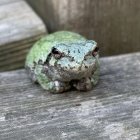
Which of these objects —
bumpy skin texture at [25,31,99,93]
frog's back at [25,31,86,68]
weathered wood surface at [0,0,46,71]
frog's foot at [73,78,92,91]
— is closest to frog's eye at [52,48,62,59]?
bumpy skin texture at [25,31,99,93]

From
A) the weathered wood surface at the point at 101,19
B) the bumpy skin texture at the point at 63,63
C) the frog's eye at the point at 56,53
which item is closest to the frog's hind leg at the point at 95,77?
the bumpy skin texture at the point at 63,63

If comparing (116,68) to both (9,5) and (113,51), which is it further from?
(9,5)

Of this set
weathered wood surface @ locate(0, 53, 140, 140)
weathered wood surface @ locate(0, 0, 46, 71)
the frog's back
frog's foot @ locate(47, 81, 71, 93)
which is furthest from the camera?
weathered wood surface @ locate(0, 0, 46, 71)

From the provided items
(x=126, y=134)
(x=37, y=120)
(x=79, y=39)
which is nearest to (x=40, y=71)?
(x=79, y=39)

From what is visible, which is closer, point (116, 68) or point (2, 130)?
point (2, 130)

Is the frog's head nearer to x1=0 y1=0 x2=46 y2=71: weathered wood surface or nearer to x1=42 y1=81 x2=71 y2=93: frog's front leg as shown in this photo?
x1=42 y1=81 x2=71 y2=93: frog's front leg

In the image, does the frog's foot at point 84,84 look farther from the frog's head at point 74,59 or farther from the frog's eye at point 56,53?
the frog's eye at point 56,53

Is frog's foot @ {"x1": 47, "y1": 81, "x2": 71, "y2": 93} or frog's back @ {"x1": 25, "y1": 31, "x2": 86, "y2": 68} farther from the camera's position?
frog's back @ {"x1": 25, "y1": 31, "x2": 86, "y2": 68}
